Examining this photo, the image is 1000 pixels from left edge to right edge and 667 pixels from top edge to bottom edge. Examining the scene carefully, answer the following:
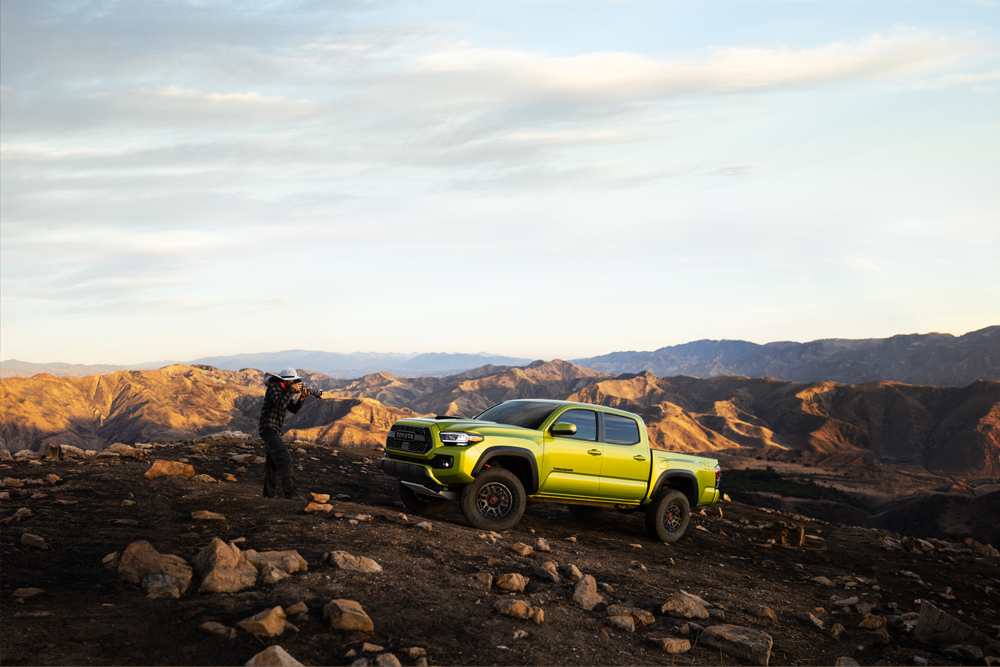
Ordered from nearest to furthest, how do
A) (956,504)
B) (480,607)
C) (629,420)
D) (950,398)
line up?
(480,607) → (629,420) → (956,504) → (950,398)

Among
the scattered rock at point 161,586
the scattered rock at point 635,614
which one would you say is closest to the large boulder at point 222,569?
the scattered rock at point 161,586

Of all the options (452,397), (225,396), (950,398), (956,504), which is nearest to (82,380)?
(225,396)

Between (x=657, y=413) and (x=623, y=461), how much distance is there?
255 ft

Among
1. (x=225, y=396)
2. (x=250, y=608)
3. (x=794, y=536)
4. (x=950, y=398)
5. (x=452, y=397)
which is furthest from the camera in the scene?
(x=452, y=397)

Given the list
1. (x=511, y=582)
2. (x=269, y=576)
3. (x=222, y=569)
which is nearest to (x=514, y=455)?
(x=511, y=582)

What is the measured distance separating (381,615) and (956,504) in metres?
42.6

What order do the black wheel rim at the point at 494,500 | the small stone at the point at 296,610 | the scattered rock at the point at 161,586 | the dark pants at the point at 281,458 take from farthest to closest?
1. the dark pants at the point at 281,458
2. the black wheel rim at the point at 494,500
3. the scattered rock at the point at 161,586
4. the small stone at the point at 296,610

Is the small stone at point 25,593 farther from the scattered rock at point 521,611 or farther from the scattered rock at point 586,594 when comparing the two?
the scattered rock at point 586,594

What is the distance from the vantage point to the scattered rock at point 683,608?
7043 mm

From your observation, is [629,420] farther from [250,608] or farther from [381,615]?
[250,608]

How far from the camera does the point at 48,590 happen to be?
5.86 m

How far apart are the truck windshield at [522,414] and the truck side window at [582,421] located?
0.80 ft

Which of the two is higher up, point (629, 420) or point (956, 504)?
point (629, 420)

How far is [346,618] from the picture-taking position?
535cm
